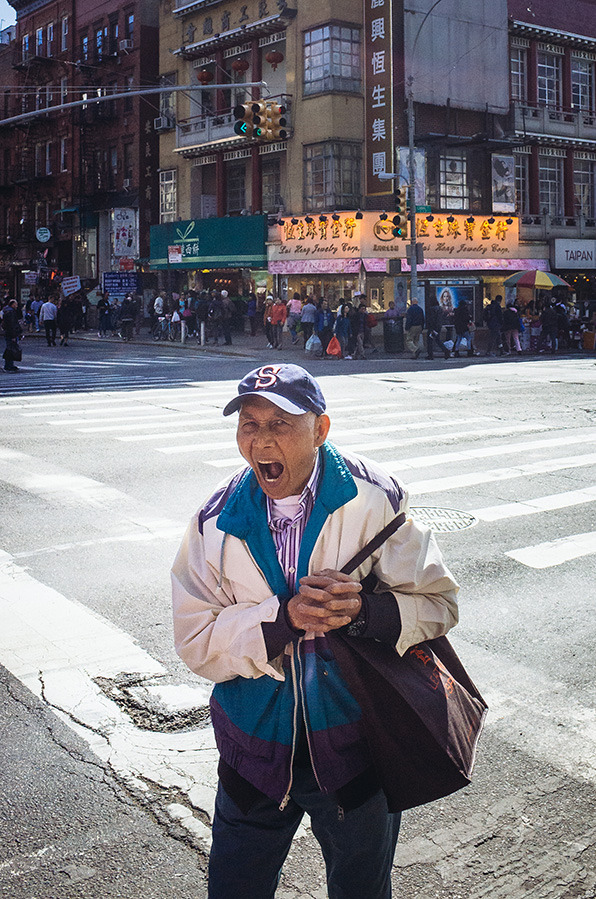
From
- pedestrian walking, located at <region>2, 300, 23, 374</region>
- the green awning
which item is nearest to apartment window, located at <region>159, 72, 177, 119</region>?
the green awning

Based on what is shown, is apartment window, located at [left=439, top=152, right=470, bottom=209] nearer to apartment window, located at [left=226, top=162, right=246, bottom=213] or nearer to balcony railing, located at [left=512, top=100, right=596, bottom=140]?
balcony railing, located at [left=512, top=100, right=596, bottom=140]

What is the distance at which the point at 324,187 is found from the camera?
39.1 m

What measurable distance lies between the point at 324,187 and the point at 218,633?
3806cm

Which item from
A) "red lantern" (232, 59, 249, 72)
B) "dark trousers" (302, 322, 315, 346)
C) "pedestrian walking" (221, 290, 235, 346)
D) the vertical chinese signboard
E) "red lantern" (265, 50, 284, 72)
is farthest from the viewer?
"red lantern" (232, 59, 249, 72)

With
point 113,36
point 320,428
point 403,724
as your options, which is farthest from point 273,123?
point 113,36

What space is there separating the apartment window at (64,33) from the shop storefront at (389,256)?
24496mm

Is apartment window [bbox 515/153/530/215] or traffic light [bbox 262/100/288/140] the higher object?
apartment window [bbox 515/153/530/215]

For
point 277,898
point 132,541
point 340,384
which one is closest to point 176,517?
point 132,541

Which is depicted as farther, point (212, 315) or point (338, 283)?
point (338, 283)

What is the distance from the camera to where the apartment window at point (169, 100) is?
155 ft

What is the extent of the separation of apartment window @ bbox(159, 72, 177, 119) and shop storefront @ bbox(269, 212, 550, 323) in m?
10.4

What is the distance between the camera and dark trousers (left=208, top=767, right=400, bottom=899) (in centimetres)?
267

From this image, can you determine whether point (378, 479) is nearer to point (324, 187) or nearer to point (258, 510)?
point (258, 510)

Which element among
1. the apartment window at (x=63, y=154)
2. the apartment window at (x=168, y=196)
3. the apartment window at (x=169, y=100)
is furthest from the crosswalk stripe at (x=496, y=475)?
the apartment window at (x=63, y=154)
